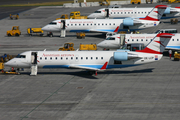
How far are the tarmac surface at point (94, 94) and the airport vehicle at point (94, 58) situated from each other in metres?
1.75

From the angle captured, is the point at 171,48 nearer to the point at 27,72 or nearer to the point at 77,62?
the point at 77,62

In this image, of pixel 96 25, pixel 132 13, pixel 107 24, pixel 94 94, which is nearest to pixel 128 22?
pixel 107 24

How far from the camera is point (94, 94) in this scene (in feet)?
135

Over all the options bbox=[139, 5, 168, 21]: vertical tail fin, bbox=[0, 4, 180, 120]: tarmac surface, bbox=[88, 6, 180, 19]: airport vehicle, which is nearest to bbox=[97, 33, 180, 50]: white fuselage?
bbox=[0, 4, 180, 120]: tarmac surface

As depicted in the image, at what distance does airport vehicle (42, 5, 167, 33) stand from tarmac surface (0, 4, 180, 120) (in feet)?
60.4

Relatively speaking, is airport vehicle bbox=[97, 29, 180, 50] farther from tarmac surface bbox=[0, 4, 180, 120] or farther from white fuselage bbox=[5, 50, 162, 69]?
white fuselage bbox=[5, 50, 162, 69]

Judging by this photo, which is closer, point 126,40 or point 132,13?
point 126,40

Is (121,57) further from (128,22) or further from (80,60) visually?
(128,22)

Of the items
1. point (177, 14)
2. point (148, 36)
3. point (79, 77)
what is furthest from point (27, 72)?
point (177, 14)

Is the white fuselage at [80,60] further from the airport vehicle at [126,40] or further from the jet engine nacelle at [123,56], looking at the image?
the airport vehicle at [126,40]

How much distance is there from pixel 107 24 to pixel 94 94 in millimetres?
37234

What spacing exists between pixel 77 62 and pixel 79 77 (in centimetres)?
220

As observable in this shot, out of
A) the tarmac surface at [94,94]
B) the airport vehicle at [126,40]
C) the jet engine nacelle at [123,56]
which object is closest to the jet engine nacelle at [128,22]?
the airport vehicle at [126,40]

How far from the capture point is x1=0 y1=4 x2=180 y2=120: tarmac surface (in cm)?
3503
